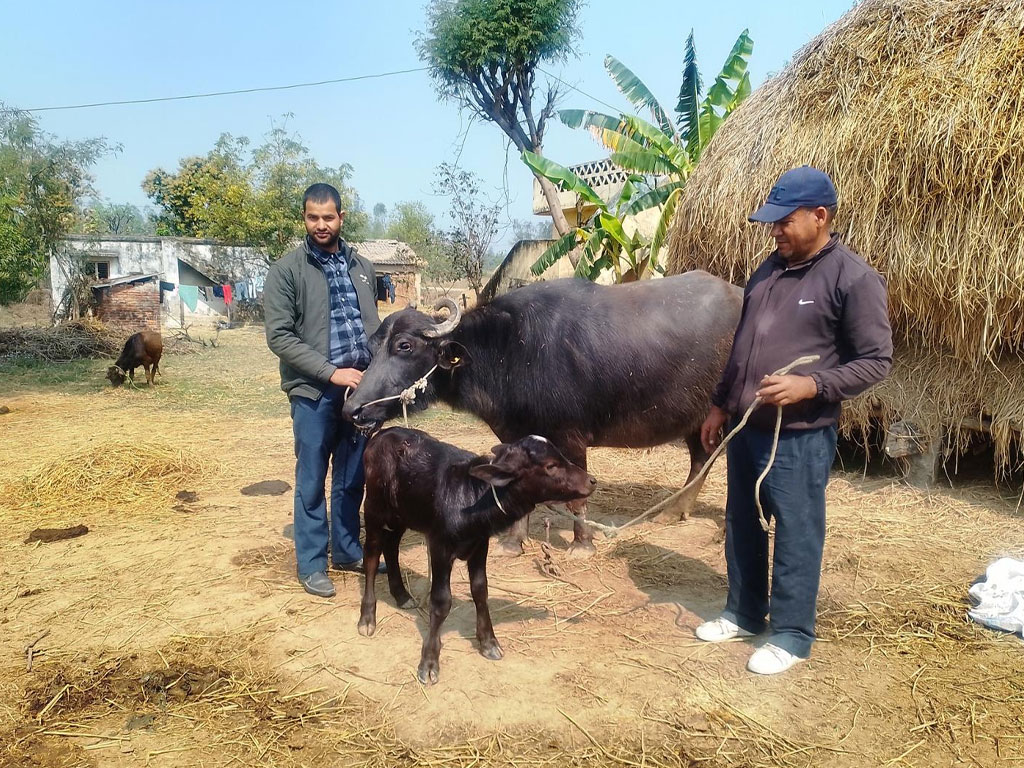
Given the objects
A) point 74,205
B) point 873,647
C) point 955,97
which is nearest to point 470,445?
point 873,647

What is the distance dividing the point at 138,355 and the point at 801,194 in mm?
11476

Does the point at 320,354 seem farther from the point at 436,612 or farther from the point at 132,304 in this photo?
the point at 132,304

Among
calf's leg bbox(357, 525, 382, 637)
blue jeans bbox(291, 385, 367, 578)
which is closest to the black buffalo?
blue jeans bbox(291, 385, 367, 578)

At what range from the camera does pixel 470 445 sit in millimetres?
7711

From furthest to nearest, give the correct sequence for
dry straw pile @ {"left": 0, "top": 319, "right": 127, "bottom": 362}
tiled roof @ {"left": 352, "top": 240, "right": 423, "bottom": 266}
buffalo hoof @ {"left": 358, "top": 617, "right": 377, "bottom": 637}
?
tiled roof @ {"left": 352, "top": 240, "right": 423, "bottom": 266} → dry straw pile @ {"left": 0, "top": 319, "right": 127, "bottom": 362} → buffalo hoof @ {"left": 358, "top": 617, "right": 377, "bottom": 637}

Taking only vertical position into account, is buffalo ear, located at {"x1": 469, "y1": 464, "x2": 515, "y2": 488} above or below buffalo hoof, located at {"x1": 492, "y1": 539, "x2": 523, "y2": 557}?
above

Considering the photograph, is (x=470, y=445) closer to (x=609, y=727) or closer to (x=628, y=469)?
(x=628, y=469)

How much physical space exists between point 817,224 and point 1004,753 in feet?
7.36

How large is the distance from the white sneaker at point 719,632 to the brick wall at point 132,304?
2210 centimetres

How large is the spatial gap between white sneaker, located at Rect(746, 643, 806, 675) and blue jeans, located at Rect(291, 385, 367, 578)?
2481 millimetres

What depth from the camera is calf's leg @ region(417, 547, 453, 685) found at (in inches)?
124

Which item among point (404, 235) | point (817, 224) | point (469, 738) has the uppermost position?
point (404, 235)

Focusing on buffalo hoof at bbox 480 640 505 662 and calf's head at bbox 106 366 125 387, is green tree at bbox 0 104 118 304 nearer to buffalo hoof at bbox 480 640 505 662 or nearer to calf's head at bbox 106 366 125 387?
calf's head at bbox 106 366 125 387

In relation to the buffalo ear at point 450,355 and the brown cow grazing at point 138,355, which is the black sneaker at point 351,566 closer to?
the buffalo ear at point 450,355
